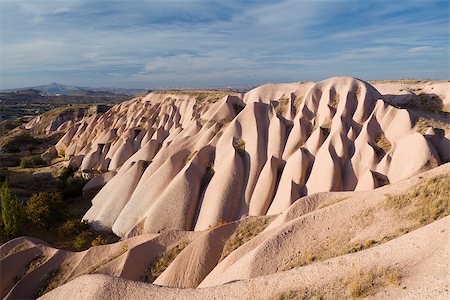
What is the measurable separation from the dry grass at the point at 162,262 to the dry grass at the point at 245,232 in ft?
7.41

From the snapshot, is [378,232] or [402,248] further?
[378,232]

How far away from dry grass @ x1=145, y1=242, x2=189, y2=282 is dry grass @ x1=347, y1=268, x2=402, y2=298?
9.98 metres

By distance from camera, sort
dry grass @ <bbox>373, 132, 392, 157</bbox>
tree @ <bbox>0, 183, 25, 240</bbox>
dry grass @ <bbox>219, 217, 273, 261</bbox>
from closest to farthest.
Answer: dry grass @ <bbox>219, 217, 273, 261</bbox> < dry grass @ <bbox>373, 132, 392, 157</bbox> < tree @ <bbox>0, 183, 25, 240</bbox>

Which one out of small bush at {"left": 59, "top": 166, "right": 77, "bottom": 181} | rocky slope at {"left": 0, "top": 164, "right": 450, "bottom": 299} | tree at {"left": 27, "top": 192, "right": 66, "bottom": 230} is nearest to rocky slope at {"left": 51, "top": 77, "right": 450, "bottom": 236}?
tree at {"left": 27, "top": 192, "right": 66, "bottom": 230}

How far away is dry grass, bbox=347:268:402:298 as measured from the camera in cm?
761

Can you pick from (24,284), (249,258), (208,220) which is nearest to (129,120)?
(208,220)

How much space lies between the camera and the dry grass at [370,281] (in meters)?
7.61

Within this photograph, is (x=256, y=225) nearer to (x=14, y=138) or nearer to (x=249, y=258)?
(x=249, y=258)

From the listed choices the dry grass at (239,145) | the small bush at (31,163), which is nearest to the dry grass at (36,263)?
the dry grass at (239,145)

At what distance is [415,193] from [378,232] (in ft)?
8.04

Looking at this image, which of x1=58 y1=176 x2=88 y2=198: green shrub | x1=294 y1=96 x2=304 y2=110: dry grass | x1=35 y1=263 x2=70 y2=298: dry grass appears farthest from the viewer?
x1=58 y1=176 x2=88 y2=198: green shrub

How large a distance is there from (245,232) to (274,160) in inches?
379

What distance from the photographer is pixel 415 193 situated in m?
12.9

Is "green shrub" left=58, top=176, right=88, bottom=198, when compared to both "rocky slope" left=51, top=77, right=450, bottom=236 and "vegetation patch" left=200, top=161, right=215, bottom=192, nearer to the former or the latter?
"rocky slope" left=51, top=77, right=450, bottom=236
